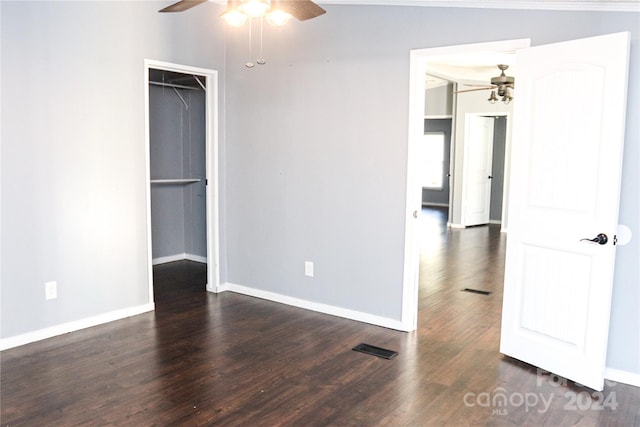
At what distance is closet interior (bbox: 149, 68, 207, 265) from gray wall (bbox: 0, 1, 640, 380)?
1336mm

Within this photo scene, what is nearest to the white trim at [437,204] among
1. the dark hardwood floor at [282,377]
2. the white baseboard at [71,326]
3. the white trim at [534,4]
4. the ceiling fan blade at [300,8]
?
the dark hardwood floor at [282,377]

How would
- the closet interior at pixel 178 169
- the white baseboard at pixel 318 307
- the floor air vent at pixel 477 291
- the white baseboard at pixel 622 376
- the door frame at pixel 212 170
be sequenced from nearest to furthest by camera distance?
the white baseboard at pixel 622 376
the white baseboard at pixel 318 307
the door frame at pixel 212 170
the floor air vent at pixel 477 291
the closet interior at pixel 178 169

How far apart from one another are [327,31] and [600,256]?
8.85ft

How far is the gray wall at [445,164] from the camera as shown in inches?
525

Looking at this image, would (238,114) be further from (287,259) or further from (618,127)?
(618,127)

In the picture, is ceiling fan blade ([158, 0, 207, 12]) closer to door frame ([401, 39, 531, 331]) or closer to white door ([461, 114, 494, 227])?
door frame ([401, 39, 531, 331])

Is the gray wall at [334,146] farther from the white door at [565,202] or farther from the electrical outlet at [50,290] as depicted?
the electrical outlet at [50,290]

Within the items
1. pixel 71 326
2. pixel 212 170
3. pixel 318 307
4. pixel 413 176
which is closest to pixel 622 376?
pixel 413 176

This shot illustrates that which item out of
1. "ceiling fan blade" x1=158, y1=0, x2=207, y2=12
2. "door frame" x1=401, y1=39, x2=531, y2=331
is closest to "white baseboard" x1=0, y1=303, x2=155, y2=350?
"door frame" x1=401, y1=39, x2=531, y2=331

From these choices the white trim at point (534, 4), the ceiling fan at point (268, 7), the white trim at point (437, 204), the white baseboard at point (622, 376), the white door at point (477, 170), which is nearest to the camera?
the ceiling fan at point (268, 7)

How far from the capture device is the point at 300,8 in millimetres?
2693

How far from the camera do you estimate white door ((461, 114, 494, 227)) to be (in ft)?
→ 31.9

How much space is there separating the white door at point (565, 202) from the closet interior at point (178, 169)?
3.91 metres

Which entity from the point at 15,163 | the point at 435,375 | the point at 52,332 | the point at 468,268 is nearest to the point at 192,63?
the point at 15,163
